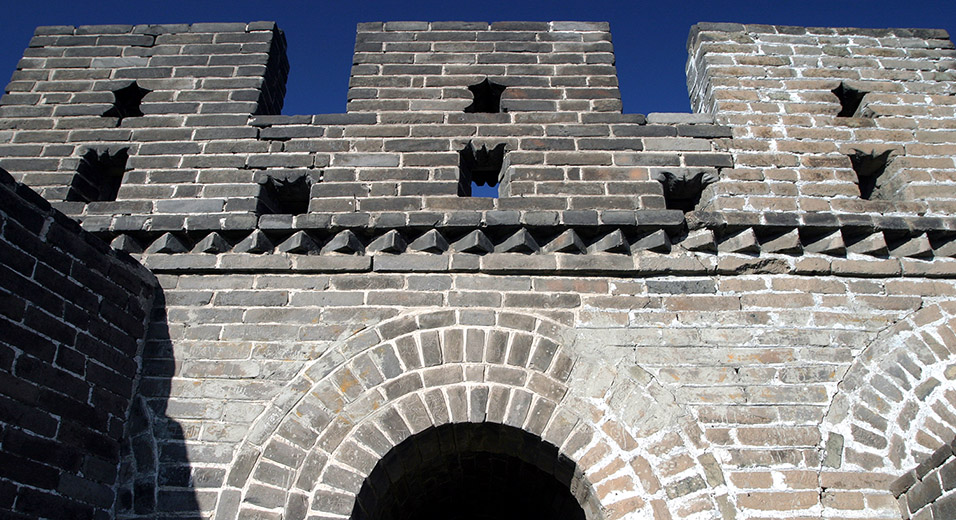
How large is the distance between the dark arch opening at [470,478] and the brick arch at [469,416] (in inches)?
4.3

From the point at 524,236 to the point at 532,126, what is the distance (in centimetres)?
102

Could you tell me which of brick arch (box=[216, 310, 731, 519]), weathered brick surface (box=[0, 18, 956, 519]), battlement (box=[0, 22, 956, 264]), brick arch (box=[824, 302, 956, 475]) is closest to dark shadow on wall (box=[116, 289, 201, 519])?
weathered brick surface (box=[0, 18, 956, 519])

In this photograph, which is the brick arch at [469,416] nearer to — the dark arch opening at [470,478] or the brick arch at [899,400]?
the dark arch opening at [470,478]

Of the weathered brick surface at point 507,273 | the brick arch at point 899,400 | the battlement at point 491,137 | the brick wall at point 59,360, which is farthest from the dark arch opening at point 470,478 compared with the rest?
the brick arch at point 899,400

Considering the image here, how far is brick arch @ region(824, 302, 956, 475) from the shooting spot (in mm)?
3293

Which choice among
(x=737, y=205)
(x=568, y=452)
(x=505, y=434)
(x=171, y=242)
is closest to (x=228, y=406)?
(x=171, y=242)

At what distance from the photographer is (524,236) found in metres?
3.84

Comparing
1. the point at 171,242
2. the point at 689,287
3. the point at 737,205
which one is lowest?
the point at 689,287

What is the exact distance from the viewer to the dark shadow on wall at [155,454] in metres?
3.20

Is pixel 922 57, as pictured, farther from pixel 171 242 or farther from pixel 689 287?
pixel 171 242

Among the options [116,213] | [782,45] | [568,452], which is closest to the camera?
[568,452]

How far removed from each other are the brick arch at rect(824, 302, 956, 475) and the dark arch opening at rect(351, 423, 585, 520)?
1461mm

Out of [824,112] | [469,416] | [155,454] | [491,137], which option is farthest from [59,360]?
[824,112]

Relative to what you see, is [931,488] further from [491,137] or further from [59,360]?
[59,360]
